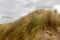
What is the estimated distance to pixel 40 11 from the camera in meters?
5.24

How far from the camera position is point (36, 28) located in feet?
16.3

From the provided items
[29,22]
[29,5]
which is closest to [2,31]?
[29,22]

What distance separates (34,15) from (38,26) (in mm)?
301

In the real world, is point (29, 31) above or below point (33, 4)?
below

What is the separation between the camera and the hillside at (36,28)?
4.89 metres

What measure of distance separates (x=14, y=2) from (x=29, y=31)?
464cm

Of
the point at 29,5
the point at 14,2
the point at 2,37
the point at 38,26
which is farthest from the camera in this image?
the point at 14,2

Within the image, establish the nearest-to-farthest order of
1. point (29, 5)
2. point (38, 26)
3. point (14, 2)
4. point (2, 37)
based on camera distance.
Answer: point (38, 26) → point (2, 37) → point (29, 5) → point (14, 2)

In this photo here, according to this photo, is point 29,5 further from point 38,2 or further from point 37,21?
point 37,21

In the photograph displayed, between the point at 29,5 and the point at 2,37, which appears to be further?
the point at 29,5

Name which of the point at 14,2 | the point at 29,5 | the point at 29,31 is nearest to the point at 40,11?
the point at 29,31

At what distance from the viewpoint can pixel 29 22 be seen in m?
5.10

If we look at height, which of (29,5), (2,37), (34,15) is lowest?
(2,37)

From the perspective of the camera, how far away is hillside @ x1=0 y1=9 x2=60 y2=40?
193 inches
